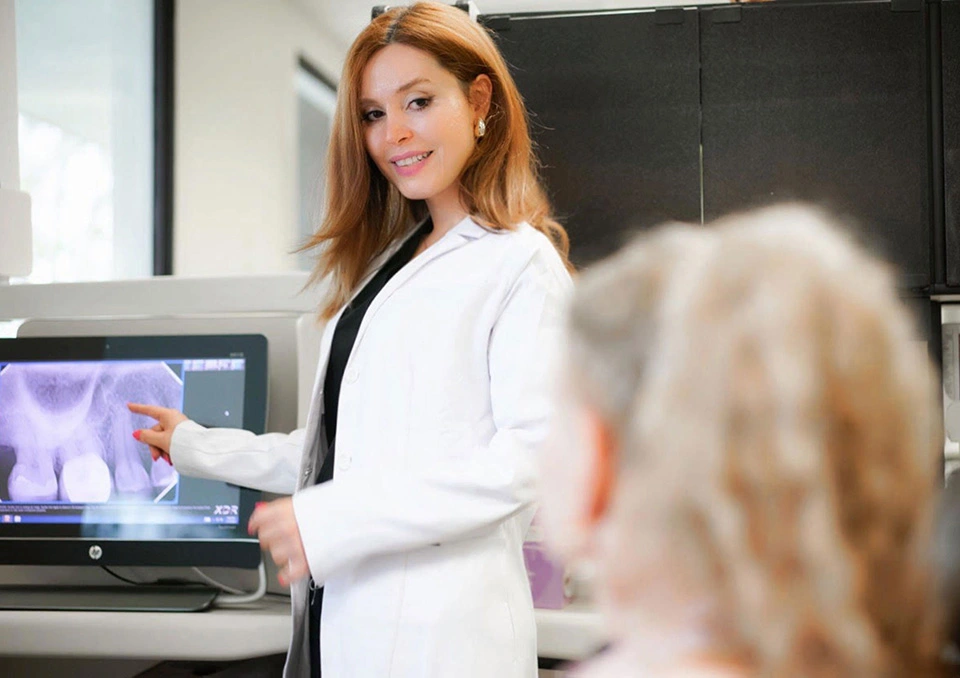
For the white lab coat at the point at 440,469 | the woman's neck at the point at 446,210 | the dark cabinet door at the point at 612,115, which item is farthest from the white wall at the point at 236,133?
the white lab coat at the point at 440,469

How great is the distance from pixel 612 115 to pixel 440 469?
0.83m

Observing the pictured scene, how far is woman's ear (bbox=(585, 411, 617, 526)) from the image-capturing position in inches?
18.1

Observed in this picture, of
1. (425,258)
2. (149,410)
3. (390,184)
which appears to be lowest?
(149,410)

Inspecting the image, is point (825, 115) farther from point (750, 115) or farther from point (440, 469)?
point (440, 469)

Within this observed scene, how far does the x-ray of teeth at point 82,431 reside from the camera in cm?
160

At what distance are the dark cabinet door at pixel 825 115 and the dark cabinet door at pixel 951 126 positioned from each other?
29 mm

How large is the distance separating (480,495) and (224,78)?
150 inches

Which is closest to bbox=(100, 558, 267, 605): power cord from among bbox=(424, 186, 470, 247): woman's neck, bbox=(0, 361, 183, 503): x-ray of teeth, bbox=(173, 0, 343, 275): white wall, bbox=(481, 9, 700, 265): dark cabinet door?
bbox=(0, 361, 183, 503): x-ray of teeth

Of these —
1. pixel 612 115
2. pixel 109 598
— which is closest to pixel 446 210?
pixel 612 115

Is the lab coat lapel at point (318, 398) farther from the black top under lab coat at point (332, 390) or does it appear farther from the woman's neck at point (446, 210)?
the woman's neck at point (446, 210)

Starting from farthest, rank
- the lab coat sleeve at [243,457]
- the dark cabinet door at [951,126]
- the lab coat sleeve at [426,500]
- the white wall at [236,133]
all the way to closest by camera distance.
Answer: the white wall at [236,133], the dark cabinet door at [951,126], the lab coat sleeve at [243,457], the lab coat sleeve at [426,500]

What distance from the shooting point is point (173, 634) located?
146cm

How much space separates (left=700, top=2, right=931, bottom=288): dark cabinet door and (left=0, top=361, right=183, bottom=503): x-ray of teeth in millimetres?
908

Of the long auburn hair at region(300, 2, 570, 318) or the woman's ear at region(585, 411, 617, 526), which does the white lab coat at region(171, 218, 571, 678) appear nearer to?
the long auburn hair at region(300, 2, 570, 318)
